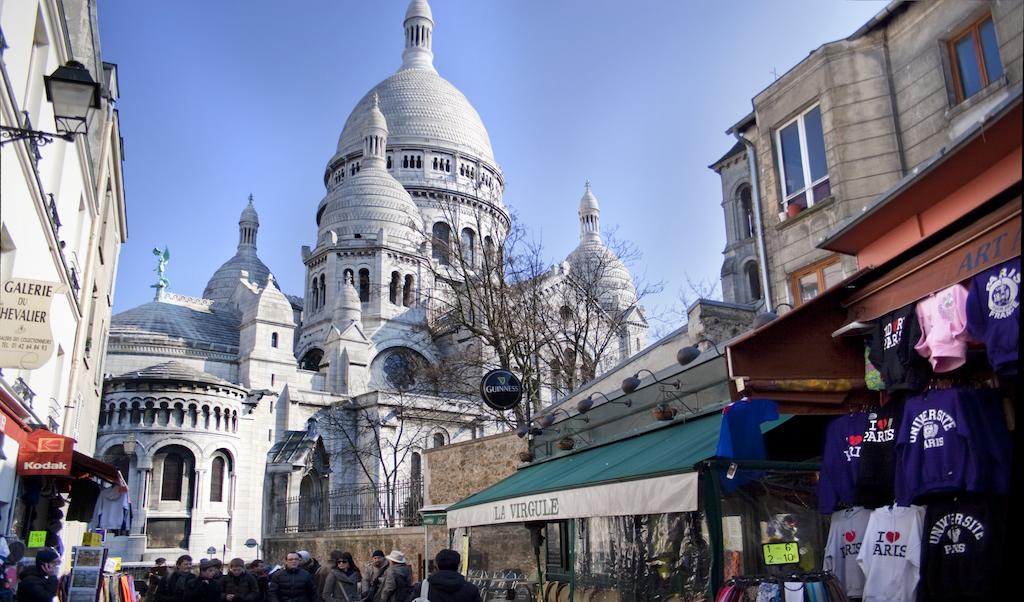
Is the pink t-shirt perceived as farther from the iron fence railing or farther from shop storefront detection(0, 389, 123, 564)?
the iron fence railing

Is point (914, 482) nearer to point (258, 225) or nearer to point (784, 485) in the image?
point (784, 485)

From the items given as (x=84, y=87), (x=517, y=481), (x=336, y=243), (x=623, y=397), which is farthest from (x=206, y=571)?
(x=336, y=243)

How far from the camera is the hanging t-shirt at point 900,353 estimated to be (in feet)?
17.3

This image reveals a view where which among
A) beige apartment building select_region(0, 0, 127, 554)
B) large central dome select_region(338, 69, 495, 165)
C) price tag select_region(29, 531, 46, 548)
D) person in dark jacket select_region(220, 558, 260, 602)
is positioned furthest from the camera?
large central dome select_region(338, 69, 495, 165)

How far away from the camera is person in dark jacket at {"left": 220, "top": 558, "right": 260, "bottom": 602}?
1028 centimetres

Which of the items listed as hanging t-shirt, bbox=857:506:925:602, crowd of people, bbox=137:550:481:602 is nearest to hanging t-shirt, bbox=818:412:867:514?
hanging t-shirt, bbox=857:506:925:602

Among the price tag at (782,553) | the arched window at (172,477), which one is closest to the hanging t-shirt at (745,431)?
the price tag at (782,553)

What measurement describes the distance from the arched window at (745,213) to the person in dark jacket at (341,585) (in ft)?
82.1

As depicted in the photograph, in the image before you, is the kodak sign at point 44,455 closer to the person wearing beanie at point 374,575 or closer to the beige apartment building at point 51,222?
the beige apartment building at point 51,222

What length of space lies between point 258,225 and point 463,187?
1597cm

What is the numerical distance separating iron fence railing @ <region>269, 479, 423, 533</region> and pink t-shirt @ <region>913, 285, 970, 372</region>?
58.8ft

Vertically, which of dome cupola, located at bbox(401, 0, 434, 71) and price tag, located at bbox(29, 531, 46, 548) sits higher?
dome cupola, located at bbox(401, 0, 434, 71)

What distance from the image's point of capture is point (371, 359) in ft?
157

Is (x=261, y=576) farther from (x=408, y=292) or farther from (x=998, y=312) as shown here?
(x=408, y=292)
